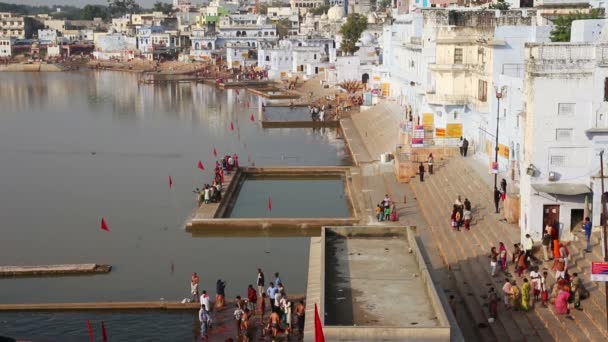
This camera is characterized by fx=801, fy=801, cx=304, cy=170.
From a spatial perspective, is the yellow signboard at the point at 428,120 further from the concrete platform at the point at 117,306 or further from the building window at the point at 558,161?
the concrete platform at the point at 117,306

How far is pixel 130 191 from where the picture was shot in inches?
1147

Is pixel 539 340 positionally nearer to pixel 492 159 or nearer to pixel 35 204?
pixel 492 159

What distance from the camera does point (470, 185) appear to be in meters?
22.7

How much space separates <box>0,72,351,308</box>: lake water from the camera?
19.2 metres

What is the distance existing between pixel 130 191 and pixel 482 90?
509 inches

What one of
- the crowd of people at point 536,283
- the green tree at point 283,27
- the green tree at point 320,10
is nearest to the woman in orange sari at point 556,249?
the crowd of people at point 536,283

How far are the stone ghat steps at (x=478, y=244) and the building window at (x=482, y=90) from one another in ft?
7.30

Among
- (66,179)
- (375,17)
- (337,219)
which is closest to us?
(337,219)

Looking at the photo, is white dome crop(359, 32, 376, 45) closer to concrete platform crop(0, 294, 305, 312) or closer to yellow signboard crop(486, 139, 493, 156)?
yellow signboard crop(486, 139, 493, 156)

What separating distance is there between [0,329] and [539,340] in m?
10.1

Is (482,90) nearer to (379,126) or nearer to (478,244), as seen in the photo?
(478,244)

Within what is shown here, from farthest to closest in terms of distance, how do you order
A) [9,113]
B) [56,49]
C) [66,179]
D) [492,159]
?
[56,49]
[9,113]
[66,179]
[492,159]

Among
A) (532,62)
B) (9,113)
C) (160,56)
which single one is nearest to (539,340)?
(532,62)

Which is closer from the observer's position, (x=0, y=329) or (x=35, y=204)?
(x=0, y=329)
